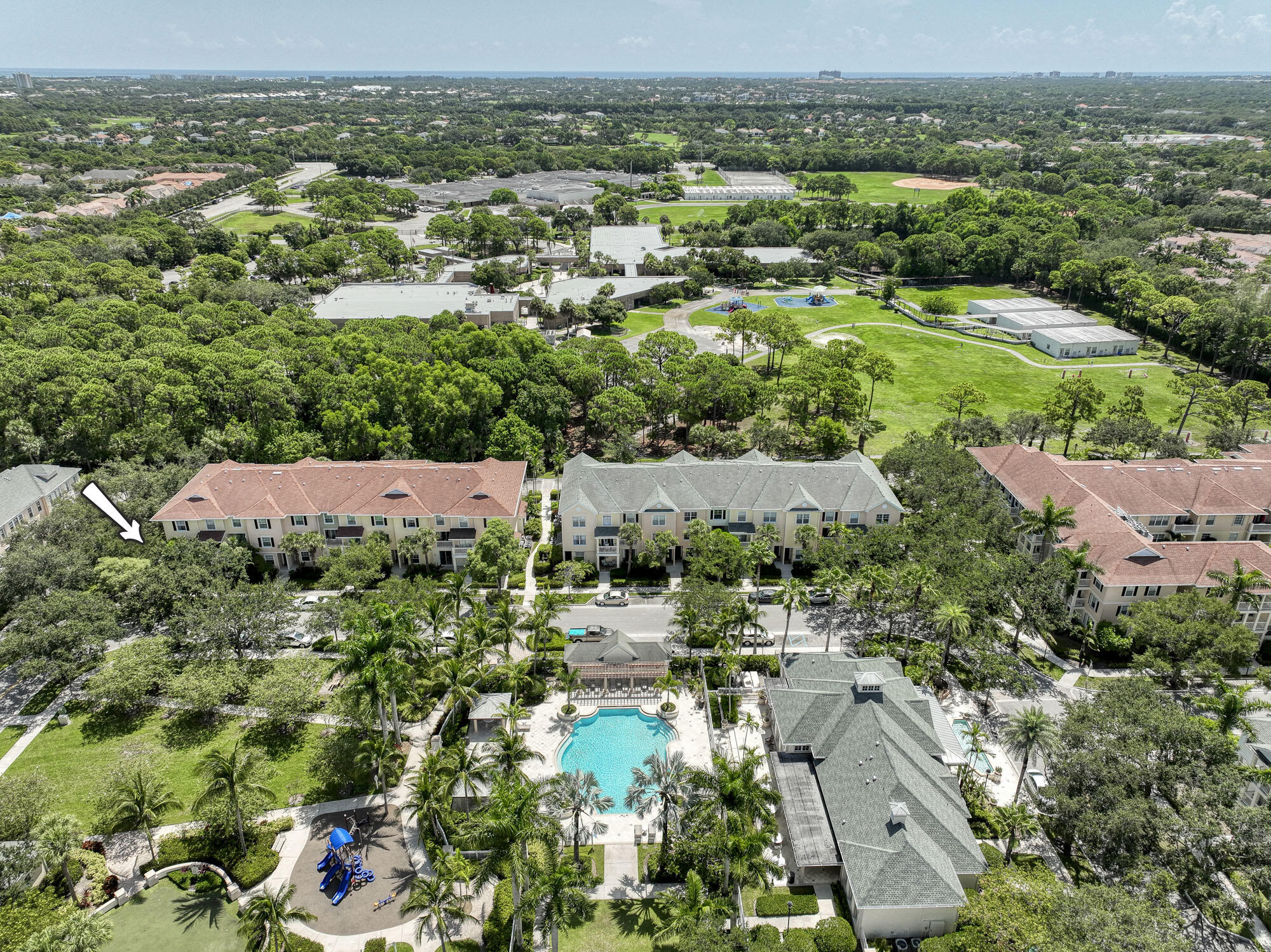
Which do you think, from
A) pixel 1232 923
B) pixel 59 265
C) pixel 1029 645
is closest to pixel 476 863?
pixel 1232 923

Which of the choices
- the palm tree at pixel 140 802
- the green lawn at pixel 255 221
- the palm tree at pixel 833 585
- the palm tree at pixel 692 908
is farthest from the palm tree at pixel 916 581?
the green lawn at pixel 255 221

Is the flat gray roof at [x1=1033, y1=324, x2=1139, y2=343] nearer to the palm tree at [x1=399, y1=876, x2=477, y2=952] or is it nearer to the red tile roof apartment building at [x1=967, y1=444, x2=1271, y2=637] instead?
the red tile roof apartment building at [x1=967, y1=444, x2=1271, y2=637]

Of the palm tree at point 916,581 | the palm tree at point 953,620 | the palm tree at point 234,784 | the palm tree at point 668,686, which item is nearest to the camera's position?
the palm tree at point 234,784

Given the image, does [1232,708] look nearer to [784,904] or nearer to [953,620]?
[953,620]

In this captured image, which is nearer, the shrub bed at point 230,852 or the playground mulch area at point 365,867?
the playground mulch area at point 365,867

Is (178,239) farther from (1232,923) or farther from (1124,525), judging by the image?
(1232,923)

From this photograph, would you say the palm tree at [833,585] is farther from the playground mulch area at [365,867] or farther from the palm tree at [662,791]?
the playground mulch area at [365,867]
